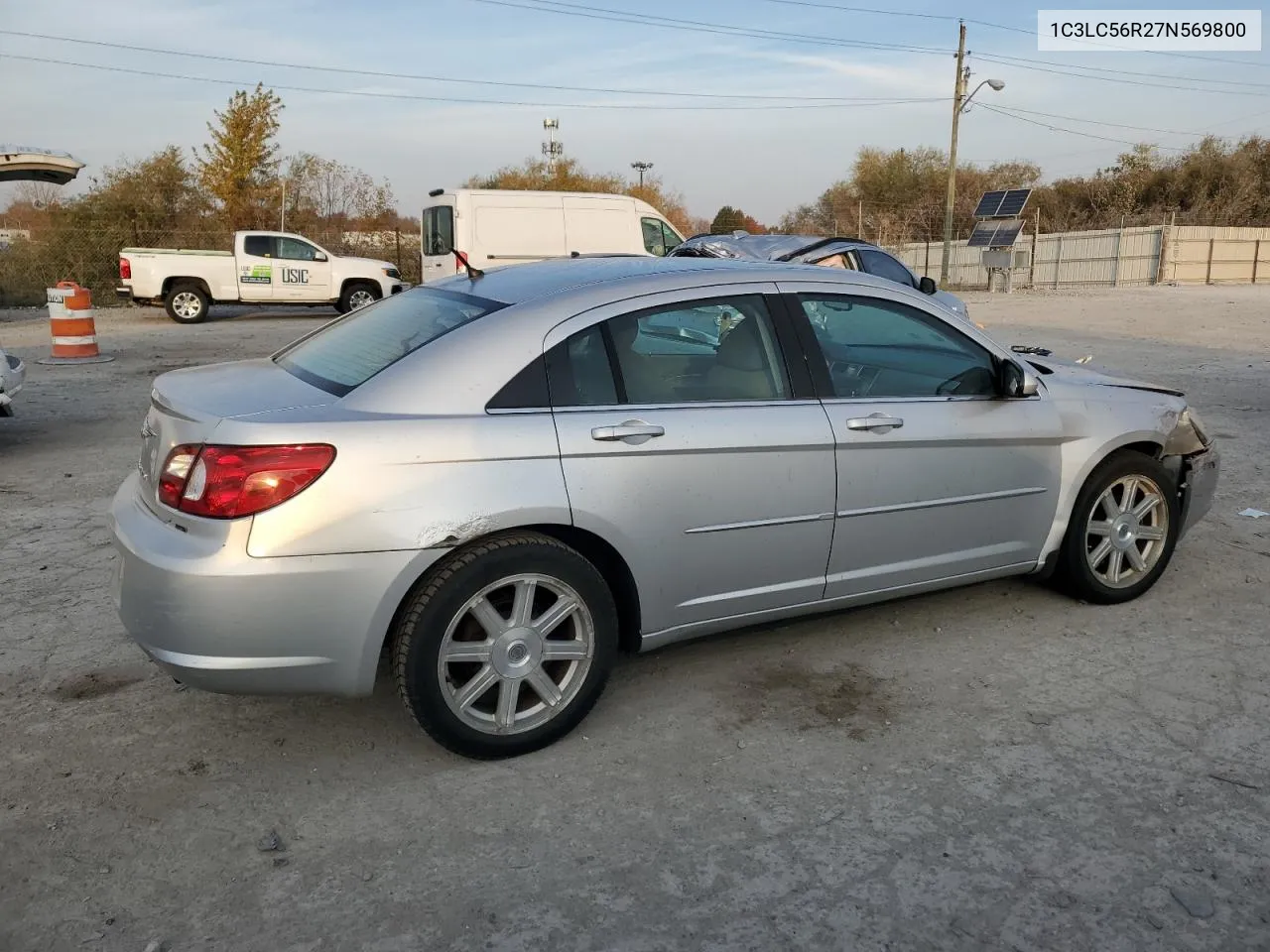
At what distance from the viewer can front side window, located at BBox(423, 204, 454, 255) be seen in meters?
18.2

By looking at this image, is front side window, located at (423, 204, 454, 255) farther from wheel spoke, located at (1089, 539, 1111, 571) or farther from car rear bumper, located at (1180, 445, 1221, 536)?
wheel spoke, located at (1089, 539, 1111, 571)

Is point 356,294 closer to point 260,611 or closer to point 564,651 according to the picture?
point 564,651

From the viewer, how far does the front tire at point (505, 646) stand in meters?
3.13

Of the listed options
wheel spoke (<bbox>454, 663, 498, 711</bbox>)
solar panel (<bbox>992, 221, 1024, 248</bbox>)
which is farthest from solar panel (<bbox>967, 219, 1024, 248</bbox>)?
wheel spoke (<bbox>454, 663, 498, 711</bbox>)

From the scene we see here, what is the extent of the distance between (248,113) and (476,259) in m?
17.4

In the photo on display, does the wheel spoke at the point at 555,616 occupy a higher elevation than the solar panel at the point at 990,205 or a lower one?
lower

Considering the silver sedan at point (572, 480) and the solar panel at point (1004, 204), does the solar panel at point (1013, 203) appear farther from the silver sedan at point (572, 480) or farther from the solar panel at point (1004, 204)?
the silver sedan at point (572, 480)

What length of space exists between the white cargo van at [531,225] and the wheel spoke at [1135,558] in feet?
47.0

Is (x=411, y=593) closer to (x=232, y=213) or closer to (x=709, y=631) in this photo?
(x=709, y=631)

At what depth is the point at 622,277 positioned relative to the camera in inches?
146

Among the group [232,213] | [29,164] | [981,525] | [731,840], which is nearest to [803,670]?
[981,525]

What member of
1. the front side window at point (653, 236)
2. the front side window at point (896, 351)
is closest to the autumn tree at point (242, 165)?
the front side window at point (653, 236)

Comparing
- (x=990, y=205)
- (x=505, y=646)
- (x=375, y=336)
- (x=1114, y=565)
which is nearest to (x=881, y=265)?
(x=1114, y=565)

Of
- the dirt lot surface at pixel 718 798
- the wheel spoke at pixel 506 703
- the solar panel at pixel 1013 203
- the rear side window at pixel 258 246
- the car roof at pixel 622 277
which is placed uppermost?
the solar panel at pixel 1013 203
